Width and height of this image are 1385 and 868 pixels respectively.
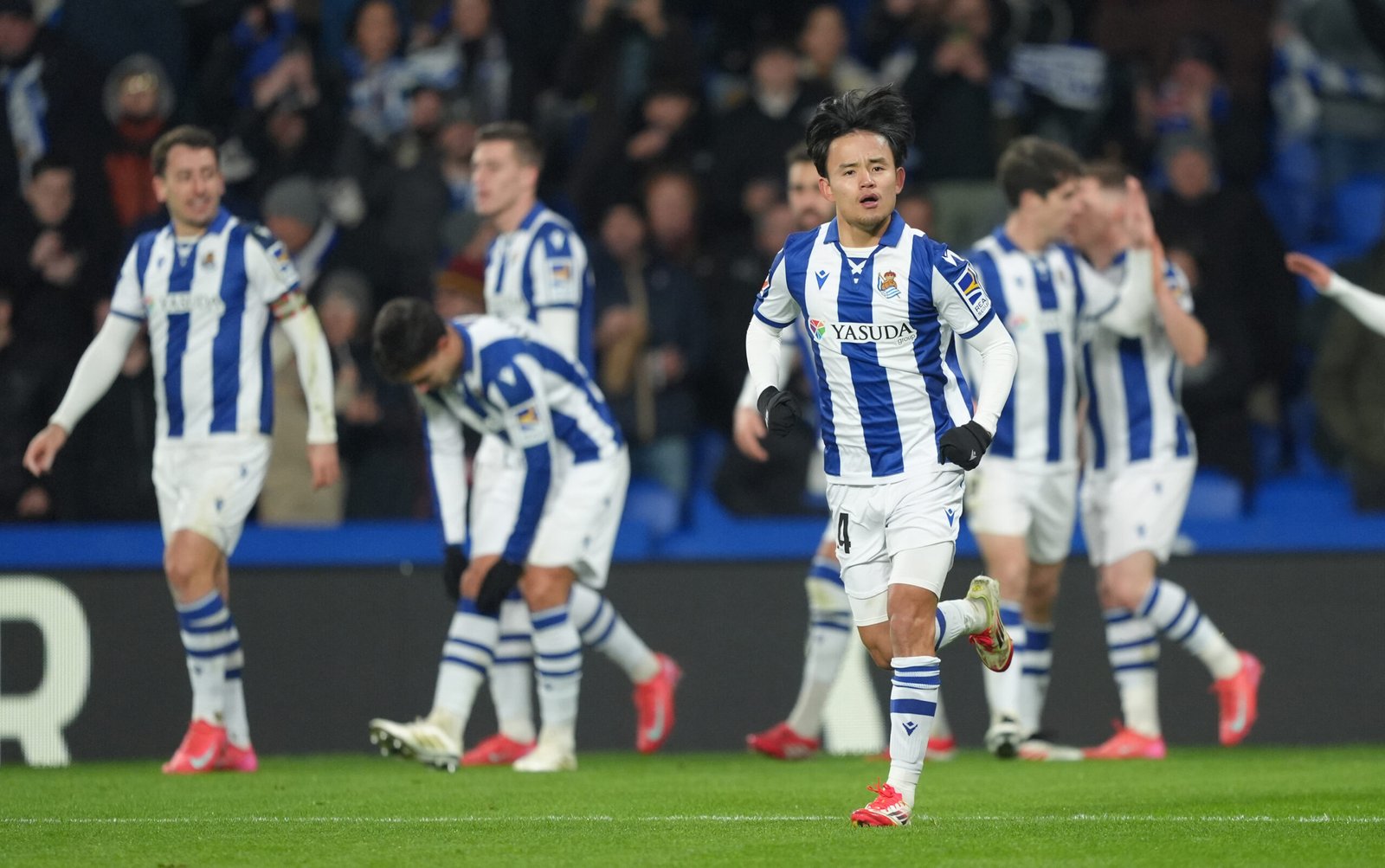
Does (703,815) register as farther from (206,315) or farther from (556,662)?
(206,315)

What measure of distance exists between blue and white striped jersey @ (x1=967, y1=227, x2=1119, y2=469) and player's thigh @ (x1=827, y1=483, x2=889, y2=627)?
2.54 metres

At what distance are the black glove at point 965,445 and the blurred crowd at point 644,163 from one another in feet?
16.8

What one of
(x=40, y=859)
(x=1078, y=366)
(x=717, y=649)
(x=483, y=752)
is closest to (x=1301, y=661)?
(x=1078, y=366)

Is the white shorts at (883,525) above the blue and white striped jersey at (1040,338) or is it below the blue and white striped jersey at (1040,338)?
below

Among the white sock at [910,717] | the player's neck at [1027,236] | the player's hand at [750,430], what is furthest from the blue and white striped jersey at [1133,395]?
the white sock at [910,717]

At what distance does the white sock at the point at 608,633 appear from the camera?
851cm

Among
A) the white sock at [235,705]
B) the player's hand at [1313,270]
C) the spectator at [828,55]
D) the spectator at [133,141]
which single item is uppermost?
the spectator at [828,55]

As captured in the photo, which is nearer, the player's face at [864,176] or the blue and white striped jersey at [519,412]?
the player's face at [864,176]

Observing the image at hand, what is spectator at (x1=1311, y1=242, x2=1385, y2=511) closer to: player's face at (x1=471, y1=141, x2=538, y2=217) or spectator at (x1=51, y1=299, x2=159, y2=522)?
player's face at (x1=471, y1=141, x2=538, y2=217)

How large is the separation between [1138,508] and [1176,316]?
32.6 inches

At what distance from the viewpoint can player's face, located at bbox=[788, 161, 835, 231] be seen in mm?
8352

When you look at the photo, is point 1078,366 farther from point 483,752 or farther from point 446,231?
point 446,231

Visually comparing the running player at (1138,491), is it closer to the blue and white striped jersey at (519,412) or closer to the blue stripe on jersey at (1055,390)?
the blue stripe on jersey at (1055,390)

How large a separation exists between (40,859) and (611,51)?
8162mm
